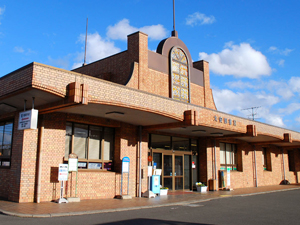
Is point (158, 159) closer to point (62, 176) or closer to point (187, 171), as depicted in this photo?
point (187, 171)

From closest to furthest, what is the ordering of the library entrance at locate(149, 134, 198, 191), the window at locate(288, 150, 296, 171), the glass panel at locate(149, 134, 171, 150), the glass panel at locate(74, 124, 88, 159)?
the glass panel at locate(74, 124, 88, 159), the glass panel at locate(149, 134, 171, 150), the library entrance at locate(149, 134, 198, 191), the window at locate(288, 150, 296, 171)

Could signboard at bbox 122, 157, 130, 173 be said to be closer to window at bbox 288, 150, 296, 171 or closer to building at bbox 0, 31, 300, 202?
building at bbox 0, 31, 300, 202

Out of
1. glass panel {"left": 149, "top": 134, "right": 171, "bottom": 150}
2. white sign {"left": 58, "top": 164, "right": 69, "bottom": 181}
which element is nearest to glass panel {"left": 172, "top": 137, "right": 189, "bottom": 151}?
glass panel {"left": 149, "top": 134, "right": 171, "bottom": 150}

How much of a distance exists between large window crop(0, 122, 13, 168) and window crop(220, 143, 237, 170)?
50.0 ft

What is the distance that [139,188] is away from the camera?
1623cm

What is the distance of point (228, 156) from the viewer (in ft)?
79.3

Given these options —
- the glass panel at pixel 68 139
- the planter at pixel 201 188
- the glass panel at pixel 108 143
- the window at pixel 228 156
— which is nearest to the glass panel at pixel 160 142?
the glass panel at pixel 108 143

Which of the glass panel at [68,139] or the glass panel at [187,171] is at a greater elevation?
the glass panel at [68,139]

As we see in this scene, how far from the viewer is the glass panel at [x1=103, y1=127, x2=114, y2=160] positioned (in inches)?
619

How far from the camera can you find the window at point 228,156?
2342cm

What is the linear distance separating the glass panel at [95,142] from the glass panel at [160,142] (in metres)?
3.74

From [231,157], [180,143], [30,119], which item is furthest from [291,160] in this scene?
[30,119]

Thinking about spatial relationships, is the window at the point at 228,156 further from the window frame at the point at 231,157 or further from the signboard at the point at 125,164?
the signboard at the point at 125,164

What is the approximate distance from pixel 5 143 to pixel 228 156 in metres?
16.4
